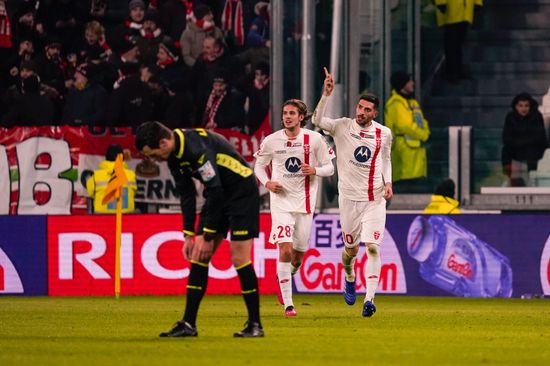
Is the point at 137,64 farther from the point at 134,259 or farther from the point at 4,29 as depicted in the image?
the point at 134,259

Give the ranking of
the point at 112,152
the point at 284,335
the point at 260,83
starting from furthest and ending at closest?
the point at 260,83 → the point at 112,152 → the point at 284,335

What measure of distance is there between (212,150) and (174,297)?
9014 mm

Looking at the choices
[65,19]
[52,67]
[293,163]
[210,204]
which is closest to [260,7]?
[65,19]

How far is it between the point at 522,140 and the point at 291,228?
22.3 feet

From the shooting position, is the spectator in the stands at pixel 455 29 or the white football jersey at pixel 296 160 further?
the spectator in the stands at pixel 455 29

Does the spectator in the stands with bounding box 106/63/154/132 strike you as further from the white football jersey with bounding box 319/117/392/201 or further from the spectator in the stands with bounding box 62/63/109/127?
the white football jersey with bounding box 319/117/392/201

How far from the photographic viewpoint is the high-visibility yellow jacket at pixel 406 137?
71.7 feet

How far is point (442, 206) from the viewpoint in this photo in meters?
21.2

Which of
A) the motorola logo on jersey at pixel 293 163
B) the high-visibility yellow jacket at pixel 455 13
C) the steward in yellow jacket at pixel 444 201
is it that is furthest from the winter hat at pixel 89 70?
the motorola logo on jersey at pixel 293 163

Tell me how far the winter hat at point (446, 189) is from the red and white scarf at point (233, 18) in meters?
4.88

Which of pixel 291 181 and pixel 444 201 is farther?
pixel 444 201

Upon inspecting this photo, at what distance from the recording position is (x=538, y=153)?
21844mm

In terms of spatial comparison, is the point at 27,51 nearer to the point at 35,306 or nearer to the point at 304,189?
the point at 35,306

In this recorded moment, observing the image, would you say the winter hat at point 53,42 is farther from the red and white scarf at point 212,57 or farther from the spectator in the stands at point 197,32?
the red and white scarf at point 212,57
